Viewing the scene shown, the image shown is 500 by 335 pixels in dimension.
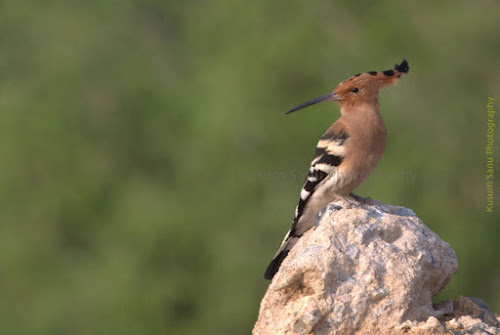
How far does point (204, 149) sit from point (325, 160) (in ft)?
30.1

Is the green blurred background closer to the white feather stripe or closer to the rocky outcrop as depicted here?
the white feather stripe

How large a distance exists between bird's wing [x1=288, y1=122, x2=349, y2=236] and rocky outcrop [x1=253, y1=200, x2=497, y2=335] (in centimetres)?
95

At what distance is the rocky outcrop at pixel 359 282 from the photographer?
12.9 feet

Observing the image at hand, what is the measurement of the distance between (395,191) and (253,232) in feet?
9.49

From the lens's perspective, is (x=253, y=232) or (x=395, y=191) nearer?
(x=395, y=191)

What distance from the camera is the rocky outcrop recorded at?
3938mm

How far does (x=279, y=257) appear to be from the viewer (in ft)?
16.7

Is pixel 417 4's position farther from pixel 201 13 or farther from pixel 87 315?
pixel 87 315

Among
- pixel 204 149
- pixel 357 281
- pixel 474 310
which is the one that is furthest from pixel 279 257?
pixel 204 149

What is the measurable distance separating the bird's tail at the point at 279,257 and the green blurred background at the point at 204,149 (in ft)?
19.1

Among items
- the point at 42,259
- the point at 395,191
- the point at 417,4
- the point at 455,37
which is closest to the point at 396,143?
the point at 395,191

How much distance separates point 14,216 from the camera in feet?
50.6

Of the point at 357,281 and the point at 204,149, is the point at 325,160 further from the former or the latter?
the point at 204,149

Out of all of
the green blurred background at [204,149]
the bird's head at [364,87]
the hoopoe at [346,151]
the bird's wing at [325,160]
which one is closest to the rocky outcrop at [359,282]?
the hoopoe at [346,151]
